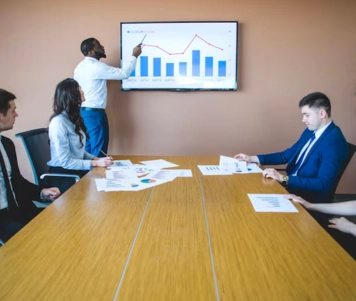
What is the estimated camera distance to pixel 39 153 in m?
2.35

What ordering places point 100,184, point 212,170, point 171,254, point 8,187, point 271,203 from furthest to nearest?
point 212,170 → point 100,184 → point 8,187 → point 271,203 → point 171,254

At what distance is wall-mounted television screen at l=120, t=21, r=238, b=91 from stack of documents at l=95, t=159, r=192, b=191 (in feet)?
5.03

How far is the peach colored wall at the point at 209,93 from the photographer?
3.55 m

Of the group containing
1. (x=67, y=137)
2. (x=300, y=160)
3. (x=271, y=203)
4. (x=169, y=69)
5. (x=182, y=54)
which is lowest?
(x=271, y=203)

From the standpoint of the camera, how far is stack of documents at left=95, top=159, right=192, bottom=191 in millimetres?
1827

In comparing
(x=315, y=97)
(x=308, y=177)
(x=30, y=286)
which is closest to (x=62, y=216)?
(x=30, y=286)

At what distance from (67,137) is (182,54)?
6.00 feet

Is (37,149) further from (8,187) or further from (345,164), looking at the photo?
(345,164)

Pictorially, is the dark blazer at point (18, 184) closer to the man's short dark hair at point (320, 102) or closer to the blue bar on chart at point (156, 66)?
the man's short dark hair at point (320, 102)

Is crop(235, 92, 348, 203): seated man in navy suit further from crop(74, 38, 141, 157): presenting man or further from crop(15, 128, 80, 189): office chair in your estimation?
crop(74, 38, 141, 157): presenting man

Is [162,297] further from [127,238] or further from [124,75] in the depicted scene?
[124,75]

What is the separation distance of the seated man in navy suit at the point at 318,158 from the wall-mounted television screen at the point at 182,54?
5.20ft

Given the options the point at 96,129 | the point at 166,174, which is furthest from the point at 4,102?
the point at 96,129

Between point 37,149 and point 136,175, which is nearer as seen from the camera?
point 136,175
